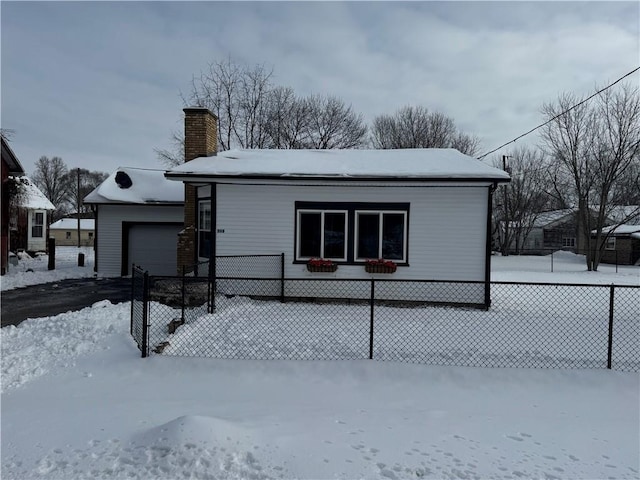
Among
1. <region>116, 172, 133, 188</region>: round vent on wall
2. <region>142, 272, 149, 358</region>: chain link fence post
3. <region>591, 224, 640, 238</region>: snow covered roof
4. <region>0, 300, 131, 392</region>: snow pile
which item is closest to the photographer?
<region>0, 300, 131, 392</region>: snow pile

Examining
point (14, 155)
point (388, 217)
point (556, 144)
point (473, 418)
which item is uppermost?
point (556, 144)

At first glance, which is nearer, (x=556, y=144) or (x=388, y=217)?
(x=388, y=217)

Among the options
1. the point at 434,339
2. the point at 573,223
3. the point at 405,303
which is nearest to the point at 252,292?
the point at 405,303

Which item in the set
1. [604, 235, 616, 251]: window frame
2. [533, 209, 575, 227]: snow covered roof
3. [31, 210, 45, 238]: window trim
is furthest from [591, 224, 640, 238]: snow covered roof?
[31, 210, 45, 238]: window trim

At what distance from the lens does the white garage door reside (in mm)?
17250

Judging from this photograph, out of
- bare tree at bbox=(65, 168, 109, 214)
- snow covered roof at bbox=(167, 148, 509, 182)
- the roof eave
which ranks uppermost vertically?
bare tree at bbox=(65, 168, 109, 214)

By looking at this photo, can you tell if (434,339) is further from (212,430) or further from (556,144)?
(556,144)

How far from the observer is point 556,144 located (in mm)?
26891

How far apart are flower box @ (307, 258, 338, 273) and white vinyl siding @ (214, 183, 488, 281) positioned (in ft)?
0.68

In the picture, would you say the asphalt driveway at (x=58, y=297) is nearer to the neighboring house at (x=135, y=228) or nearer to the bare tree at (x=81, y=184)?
the neighboring house at (x=135, y=228)

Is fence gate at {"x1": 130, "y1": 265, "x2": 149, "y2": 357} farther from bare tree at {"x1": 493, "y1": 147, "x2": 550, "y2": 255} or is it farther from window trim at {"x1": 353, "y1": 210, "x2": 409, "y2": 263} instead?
bare tree at {"x1": 493, "y1": 147, "x2": 550, "y2": 255}

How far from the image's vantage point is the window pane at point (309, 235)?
10.8 meters

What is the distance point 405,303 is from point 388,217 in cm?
213

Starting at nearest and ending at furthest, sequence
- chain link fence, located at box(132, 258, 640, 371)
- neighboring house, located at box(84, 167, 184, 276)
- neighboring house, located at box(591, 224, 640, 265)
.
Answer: chain link fence, located at box(132, 258, 640, 371) < neighboring house, located at box(84, 167, 184, 276) < neighboring house, located at box(591, 224, 640, 265)
